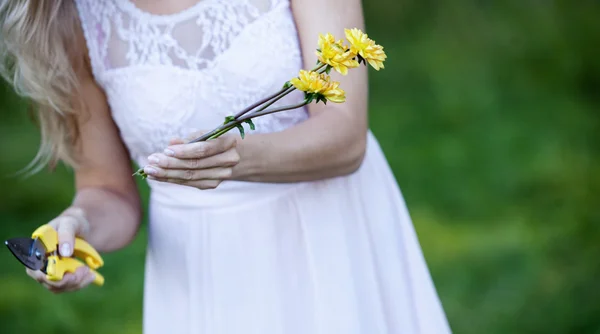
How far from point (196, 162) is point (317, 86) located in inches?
9.3

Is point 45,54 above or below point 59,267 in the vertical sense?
above

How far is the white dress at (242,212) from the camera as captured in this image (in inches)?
61.8

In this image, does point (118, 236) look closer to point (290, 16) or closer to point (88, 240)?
point (88, 240)

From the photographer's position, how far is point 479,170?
468 cm

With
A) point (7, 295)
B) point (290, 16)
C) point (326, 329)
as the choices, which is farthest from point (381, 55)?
point (7, 295)

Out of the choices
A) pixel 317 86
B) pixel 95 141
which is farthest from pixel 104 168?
pixel 317 86

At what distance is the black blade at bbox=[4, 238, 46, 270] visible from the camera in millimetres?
1369

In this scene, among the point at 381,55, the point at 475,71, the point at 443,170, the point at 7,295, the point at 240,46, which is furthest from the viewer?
the point at 475,71

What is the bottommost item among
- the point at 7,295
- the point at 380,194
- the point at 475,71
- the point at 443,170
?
the point at 7,295

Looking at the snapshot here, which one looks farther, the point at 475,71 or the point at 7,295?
the point at 475,71

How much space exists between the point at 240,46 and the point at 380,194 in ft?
1.37

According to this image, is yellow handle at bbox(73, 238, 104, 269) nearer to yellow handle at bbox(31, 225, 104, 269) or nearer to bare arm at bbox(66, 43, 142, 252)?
yellow handle at bbox(31, 225, 104, 269)

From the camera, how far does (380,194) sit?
1.75 m

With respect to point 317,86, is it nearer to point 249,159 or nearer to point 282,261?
point 249,159
